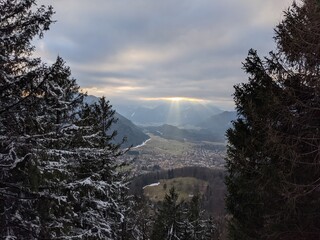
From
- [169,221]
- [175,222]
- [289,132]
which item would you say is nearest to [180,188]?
[175,222]

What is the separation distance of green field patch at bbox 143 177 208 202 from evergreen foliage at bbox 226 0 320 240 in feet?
382

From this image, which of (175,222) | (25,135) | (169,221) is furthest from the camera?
(175,222)

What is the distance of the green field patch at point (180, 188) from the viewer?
128 metres

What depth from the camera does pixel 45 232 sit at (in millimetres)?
6203

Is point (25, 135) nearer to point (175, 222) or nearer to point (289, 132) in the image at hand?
point (289, 132)

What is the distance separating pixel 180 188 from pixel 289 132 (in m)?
134

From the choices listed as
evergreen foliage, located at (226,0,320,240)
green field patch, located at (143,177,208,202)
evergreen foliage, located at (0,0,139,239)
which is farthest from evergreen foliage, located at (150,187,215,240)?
green field patch, located at (143,177,208,202)

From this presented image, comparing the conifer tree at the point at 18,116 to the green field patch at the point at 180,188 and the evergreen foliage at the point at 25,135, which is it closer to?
the evergreen foliage at the point at 25,135

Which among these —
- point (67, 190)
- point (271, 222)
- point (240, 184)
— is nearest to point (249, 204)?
point (240, 184)

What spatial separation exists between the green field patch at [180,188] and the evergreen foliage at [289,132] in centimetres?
11635

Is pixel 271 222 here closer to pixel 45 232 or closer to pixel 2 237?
pixel 45 232

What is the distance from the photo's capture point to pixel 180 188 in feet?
455

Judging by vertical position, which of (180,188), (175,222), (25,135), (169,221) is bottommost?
(180,188)

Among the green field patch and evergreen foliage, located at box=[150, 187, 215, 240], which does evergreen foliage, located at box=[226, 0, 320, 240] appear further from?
the green field patch
